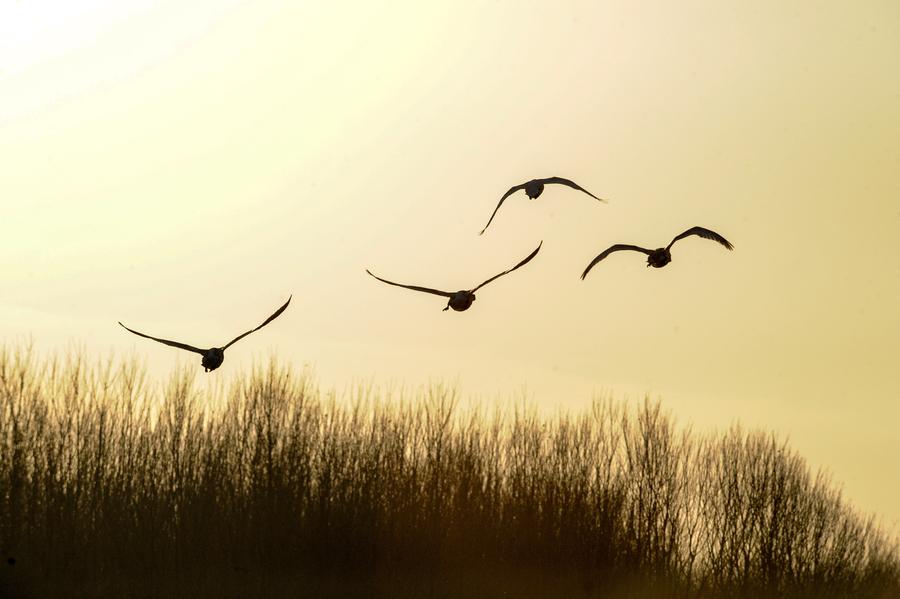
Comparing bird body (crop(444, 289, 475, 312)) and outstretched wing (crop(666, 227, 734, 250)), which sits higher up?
outstretched wing (crop(666, 227, 734, 250))

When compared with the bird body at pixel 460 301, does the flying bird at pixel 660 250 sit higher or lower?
higher

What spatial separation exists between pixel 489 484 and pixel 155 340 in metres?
15.9

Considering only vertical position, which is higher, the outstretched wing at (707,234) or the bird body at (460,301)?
the outstretched wing at (707,234)

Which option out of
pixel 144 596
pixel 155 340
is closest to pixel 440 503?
pixel 144 596

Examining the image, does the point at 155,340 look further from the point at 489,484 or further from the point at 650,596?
the point at 650,596

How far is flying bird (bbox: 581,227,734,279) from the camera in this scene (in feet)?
Result: 48.6

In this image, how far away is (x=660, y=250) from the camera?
14883 millimetres

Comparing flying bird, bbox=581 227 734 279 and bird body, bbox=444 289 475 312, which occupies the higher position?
flying bird, bbox=581 227 734 279

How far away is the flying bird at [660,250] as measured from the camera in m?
14.8

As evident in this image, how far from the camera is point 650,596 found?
93.4 feet

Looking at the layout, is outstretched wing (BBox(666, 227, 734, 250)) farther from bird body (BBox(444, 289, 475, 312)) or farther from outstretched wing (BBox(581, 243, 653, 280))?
bird body (BBox(444, 289, 475, 312))

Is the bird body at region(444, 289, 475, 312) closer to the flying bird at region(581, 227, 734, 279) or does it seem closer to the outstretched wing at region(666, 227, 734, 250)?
the flying bird at region(581, 227, 734, 279)

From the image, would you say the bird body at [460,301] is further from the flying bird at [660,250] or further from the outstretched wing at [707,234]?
the outstretched wing at [707,234]

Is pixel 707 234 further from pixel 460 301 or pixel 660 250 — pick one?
pixel 460 301
